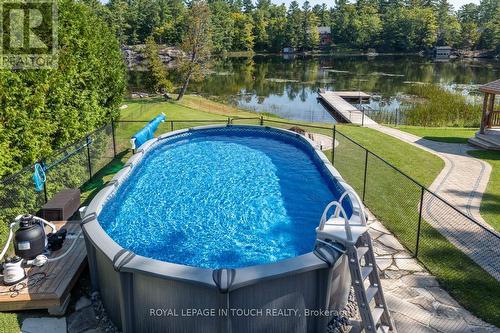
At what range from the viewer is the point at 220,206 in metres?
9.17

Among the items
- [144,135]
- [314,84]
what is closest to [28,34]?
[144,135]

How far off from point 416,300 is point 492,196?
5615mm

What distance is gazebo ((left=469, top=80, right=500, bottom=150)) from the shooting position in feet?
48.7

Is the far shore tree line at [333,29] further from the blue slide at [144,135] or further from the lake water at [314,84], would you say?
the blue slide at [144,135]

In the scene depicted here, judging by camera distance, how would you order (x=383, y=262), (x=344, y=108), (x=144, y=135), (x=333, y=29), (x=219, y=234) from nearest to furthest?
1. (x=383, y=262)
2. (x=219, y=234)
3. (x=144, y=135)
4. (x=344, y=108)
5. (x=333, y=29)

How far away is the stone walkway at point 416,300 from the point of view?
521 centimetres

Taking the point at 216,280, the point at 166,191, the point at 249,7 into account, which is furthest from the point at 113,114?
the point at 249,7

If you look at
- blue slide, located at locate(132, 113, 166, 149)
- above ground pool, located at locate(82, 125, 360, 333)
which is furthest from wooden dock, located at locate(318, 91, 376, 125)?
blue slide, located at locate(132, 113, 166, 149)

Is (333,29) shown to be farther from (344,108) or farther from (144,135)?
(144,135)

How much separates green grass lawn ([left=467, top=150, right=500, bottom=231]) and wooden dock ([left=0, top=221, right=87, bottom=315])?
805cm

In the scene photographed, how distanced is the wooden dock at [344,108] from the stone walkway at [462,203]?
6506 millimetres

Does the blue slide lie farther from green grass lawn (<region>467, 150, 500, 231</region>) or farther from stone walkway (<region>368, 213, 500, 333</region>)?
green grass lawn (<region>467, 150, 500, 231</region>)

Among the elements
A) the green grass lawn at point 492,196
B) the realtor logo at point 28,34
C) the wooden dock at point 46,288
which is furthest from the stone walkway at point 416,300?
the realtor logo at point 28,34

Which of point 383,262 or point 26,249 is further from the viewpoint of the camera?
point 383,262
